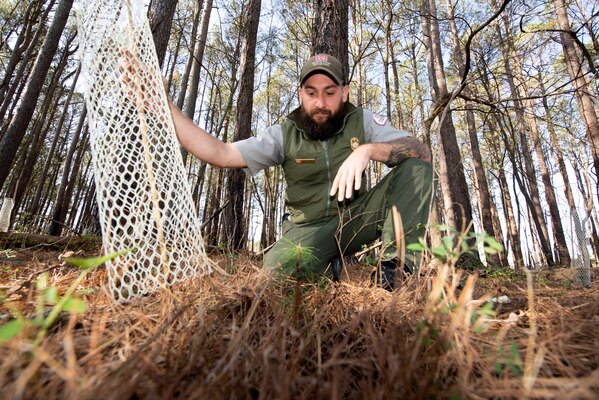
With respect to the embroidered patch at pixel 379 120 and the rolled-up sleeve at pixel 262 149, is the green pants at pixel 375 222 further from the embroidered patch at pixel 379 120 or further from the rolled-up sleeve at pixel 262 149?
the rolled-up sleeve at pixel 262 149

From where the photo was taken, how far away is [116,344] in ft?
2.37

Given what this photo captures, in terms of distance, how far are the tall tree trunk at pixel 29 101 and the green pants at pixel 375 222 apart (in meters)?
4.71

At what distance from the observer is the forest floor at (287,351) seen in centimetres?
52

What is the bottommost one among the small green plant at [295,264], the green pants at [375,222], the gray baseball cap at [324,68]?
the small green plant at [295,264]

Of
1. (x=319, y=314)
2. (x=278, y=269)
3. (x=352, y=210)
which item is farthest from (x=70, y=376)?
(x=352, y=210)

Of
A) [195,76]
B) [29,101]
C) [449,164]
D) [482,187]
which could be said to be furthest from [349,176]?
[482,187]

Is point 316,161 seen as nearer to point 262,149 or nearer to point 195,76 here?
point 262,149

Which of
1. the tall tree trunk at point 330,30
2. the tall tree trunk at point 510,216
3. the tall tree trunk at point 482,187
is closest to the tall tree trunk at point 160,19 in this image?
Result: the tall tree trunk at point 330,30

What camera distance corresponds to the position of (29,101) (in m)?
4.77

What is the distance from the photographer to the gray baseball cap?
7.02 feet

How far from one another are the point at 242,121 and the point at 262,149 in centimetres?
343

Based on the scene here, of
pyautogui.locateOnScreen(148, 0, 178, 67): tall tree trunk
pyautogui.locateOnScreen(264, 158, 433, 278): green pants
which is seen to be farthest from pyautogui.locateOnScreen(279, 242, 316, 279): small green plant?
pyautogui.locateOnScreen(148, 0, 178, 67): tall tree trunk

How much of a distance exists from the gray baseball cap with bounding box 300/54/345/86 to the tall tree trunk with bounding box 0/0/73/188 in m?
4.70

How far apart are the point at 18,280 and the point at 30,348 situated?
3.78 ft
